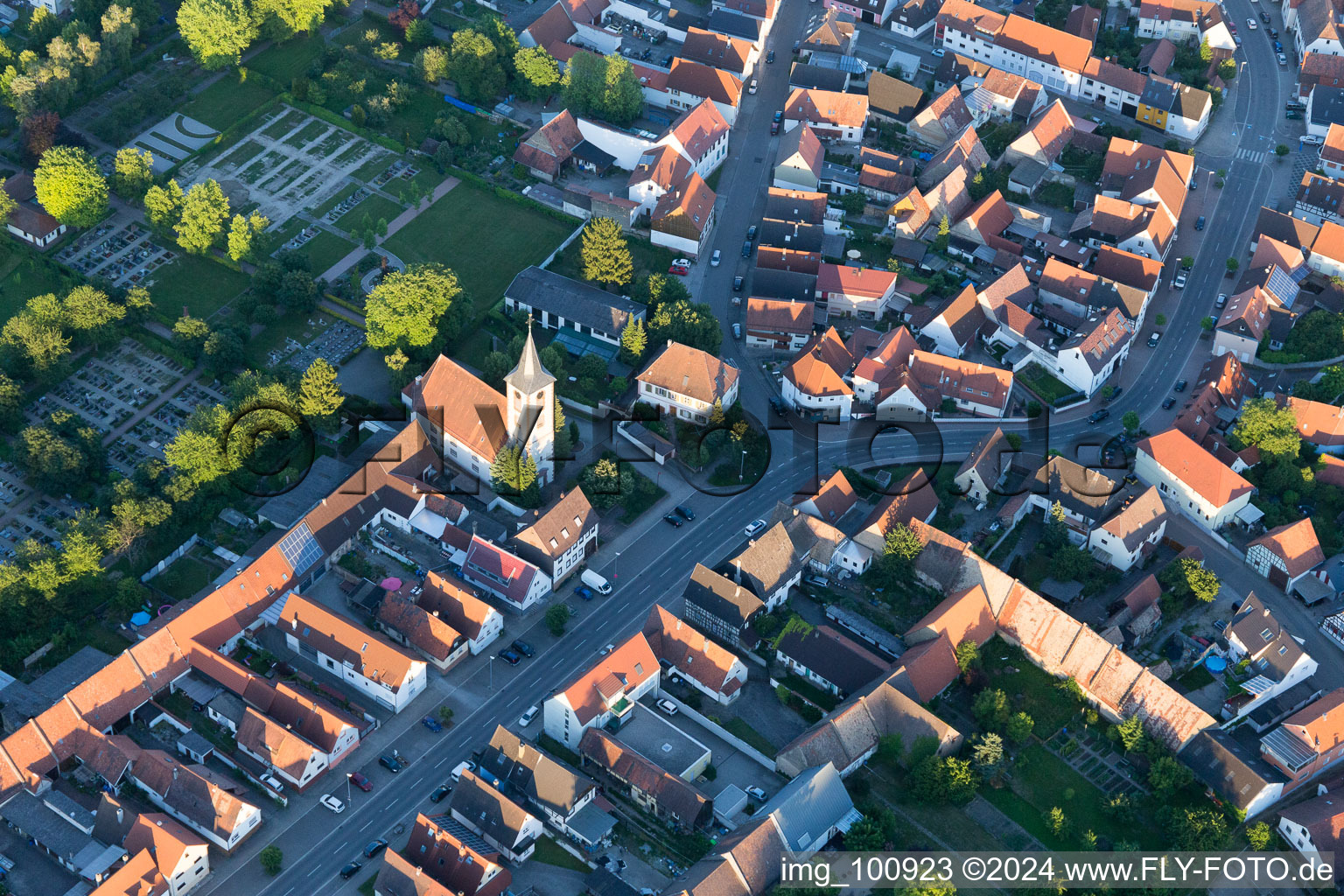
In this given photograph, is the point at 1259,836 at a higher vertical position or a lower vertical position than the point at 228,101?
lower

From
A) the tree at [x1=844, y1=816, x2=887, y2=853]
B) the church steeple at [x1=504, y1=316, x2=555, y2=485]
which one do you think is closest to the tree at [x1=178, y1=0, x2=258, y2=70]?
the church steeple at [x1=504, y1=316, x2=555, y2=485]

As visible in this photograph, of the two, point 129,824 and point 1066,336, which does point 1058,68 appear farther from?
point 129,824

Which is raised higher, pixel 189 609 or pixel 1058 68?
pixel 1058 68

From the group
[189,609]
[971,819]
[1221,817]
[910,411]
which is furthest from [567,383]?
[1221,817]

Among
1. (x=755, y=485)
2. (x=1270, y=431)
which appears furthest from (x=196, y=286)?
(x=1270, y=431)

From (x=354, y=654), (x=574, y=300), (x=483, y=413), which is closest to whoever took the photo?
(x=354, y=654)

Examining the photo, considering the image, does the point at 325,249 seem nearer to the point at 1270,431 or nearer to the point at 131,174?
the point at 131,174
